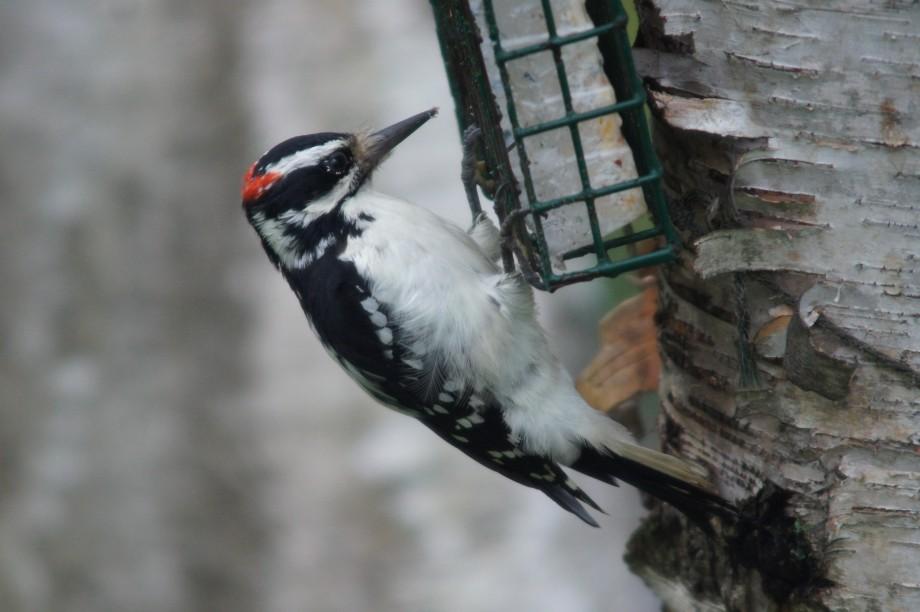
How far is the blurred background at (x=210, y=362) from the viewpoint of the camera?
4.95 metres

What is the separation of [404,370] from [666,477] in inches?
30.9

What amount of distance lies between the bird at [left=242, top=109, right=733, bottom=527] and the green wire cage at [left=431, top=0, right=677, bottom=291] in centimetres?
22

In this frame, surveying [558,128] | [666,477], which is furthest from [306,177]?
[666,477]

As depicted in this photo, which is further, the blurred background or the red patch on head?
the blurred background

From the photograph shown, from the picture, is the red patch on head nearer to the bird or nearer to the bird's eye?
the bird

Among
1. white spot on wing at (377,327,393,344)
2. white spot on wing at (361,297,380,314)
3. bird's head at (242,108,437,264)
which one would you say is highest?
bird's head at (242,108,437,264)

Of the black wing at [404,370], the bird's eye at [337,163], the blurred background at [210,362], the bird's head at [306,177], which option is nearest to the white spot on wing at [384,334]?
the black wing at [404,370]

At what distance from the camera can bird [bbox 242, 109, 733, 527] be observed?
3320 mm

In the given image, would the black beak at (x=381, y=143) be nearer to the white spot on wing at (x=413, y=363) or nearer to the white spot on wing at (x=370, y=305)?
the white spot on wing at (x=370, y=305)

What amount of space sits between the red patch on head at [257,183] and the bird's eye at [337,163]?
0.14 m

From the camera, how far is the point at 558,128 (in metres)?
2.82

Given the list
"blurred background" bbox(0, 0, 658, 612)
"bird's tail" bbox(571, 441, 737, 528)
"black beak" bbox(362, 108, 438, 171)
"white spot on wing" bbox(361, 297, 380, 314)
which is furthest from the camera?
"blurred background" bbox(0, 0, 658, 612)

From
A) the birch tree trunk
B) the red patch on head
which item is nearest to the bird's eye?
the red patch on head

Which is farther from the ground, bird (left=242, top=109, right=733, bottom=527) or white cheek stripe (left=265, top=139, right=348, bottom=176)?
white cheek stripe (left=265, top=139, right=348, bottom=176)
